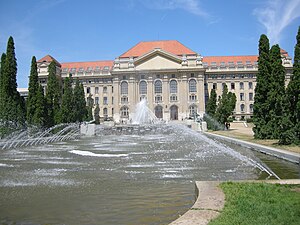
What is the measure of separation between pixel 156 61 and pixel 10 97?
45.2 m

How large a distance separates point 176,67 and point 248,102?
22.2 meters

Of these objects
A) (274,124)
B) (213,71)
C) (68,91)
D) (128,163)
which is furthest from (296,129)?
(213,71)

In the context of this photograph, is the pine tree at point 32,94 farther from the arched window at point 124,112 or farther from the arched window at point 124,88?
the arched window at point 124,112

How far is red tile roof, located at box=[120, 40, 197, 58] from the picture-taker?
7581 cm

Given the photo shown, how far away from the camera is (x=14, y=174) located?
9445 mm

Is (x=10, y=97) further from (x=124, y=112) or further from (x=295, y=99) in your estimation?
(x=124, y=112)

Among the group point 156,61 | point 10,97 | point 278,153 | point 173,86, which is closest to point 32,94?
point 10,97

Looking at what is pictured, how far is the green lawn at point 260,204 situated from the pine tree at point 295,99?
10.1 metres

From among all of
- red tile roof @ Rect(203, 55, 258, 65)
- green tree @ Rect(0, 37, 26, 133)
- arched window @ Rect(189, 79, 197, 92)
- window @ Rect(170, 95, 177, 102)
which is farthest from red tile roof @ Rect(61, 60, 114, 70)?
green tree @ Rect(0, 37, 26, 133)

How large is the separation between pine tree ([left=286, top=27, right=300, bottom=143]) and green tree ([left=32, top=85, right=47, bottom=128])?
22265mm

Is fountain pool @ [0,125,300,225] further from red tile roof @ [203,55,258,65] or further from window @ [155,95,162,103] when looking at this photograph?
red tile roof @ [203,55,258,65]

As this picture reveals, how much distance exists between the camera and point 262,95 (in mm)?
20938

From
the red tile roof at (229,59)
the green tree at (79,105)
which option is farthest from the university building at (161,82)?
the green tree at (79,105)

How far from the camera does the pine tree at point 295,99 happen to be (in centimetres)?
1537
